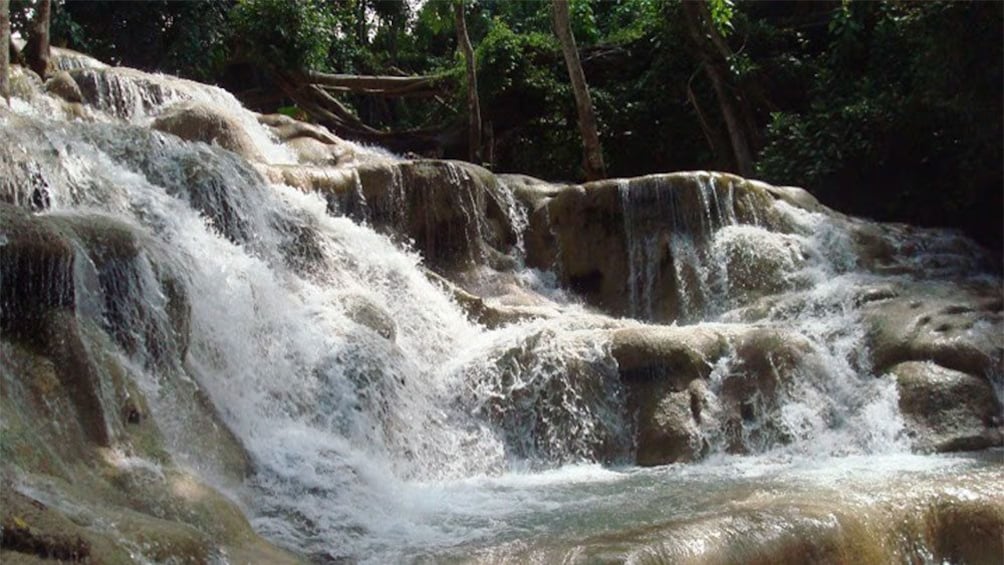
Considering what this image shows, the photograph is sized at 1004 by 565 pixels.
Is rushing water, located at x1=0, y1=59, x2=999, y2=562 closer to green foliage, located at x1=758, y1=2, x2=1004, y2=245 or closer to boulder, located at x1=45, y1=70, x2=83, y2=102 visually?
boulder, located at x1=45, y1=70, x2=83, y2=102

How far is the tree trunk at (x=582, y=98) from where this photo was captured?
16.1 metres

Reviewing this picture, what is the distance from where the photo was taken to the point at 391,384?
8.80 meters

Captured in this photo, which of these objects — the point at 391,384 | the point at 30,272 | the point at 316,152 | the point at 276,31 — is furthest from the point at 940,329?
the point at 276,31

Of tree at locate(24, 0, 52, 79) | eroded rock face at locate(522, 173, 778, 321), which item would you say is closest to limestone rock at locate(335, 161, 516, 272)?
eroded rock face at locate(522, 173, 778, 321)

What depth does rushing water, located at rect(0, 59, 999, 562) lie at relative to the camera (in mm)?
6391

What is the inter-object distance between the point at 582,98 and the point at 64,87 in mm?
7110

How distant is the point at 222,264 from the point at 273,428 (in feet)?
6.01

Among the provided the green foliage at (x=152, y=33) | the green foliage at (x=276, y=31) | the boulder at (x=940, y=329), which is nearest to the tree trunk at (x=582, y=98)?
the green foliage at (x=276, y=31)

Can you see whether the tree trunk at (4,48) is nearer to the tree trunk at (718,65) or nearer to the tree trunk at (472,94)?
the tree trunk at (472,94)

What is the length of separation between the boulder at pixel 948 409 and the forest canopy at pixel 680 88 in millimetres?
5057

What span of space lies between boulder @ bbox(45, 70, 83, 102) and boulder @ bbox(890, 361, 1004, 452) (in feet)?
32.1

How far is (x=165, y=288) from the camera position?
6980 mm

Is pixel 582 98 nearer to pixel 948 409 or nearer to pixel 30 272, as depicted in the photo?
pixel 948 409

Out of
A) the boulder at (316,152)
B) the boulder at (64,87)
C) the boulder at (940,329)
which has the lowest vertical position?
the boulder at (940,329)
